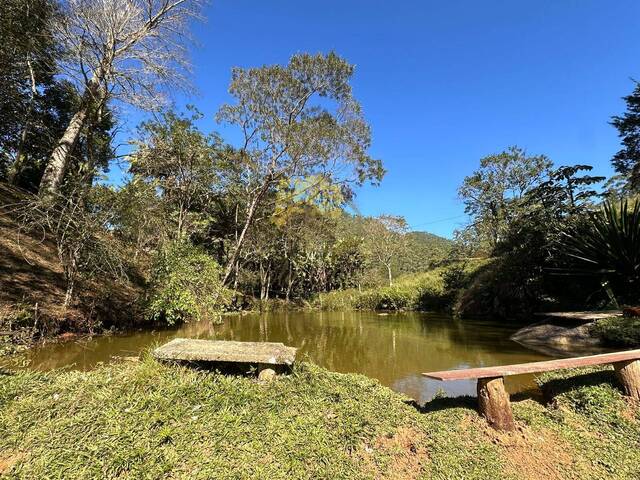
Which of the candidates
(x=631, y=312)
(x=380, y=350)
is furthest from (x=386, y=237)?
(x=631, y=312)

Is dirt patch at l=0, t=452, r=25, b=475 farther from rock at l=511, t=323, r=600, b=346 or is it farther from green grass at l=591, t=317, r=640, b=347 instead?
rock at l=511, t=323, r=600, b=346

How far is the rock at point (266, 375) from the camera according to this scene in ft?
12.0

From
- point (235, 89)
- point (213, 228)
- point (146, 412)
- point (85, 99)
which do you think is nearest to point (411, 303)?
point (213, 228)

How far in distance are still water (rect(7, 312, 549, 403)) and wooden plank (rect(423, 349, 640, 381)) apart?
121 centimetres

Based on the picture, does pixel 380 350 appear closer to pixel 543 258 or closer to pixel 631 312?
pixel 631 312

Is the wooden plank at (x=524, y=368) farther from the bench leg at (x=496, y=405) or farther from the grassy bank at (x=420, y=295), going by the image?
the grassy bank at (x=420, y=295)

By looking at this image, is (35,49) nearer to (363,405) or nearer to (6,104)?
(6,104)

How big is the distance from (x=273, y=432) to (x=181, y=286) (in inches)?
298

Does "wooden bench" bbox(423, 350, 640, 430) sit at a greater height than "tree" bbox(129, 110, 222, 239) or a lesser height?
lesser

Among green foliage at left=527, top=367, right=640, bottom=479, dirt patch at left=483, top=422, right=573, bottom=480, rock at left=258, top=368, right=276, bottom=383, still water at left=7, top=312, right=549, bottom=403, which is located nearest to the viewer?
dirt patch at left=483, top=422, right=573, bottom=480

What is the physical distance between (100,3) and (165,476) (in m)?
12.3

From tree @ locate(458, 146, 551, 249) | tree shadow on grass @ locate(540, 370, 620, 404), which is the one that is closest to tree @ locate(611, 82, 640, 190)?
tree @ locate(458, 146, 551, 249)

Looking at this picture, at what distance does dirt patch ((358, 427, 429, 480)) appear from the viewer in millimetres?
2570

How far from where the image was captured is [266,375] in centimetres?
367
